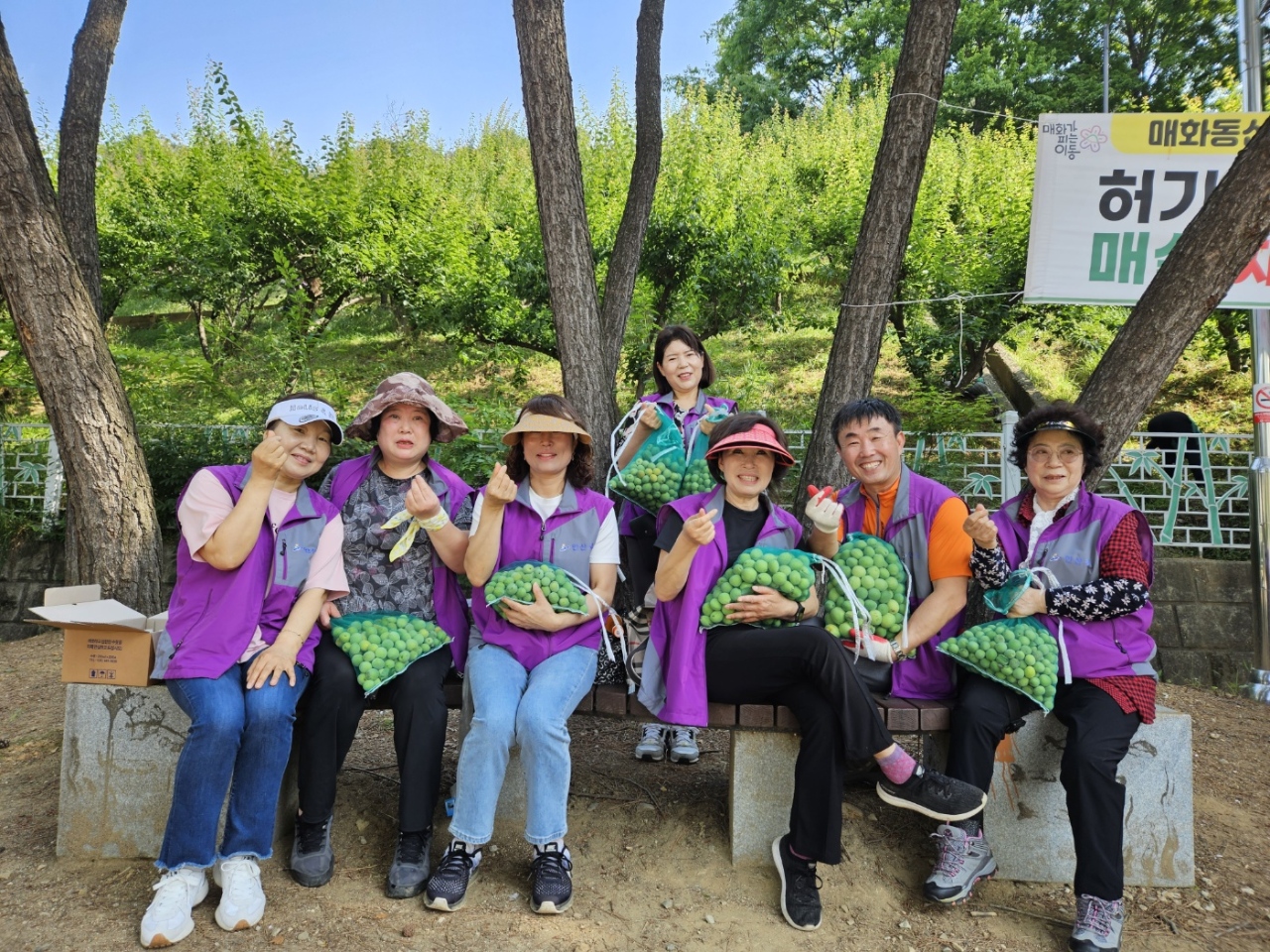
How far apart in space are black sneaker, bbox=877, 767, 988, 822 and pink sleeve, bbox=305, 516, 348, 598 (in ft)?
6.36

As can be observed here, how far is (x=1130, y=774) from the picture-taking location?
9.91 ft

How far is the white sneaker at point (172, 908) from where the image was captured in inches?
99.3

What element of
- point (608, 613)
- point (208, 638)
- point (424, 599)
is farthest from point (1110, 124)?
point (208, 638)

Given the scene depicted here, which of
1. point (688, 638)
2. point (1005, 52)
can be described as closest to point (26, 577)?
point (688, 638)

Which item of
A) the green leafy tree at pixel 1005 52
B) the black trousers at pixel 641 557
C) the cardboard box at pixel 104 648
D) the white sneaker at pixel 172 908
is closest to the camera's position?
the white sneaker at pixel 172 908

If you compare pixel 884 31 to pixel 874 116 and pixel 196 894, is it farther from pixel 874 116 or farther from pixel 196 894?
pixel 196 894

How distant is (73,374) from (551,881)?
2.95 m

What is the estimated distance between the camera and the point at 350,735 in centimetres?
292

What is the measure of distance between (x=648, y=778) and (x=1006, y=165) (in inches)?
447

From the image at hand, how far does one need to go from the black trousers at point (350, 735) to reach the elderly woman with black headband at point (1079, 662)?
1687mm

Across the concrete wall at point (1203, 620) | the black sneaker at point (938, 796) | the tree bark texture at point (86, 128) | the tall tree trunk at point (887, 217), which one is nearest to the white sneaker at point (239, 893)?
the black sneaker at point (938, 796)

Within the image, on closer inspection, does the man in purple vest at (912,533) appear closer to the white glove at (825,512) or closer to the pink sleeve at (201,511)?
the white glove at (825,512)

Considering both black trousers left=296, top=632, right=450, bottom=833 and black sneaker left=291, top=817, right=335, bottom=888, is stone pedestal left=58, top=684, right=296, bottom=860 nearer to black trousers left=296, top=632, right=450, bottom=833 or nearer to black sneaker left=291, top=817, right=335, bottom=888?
black sneaker left=291, top=817, right=335, bottom=888

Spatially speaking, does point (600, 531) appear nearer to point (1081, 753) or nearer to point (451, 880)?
point (451, 880)
